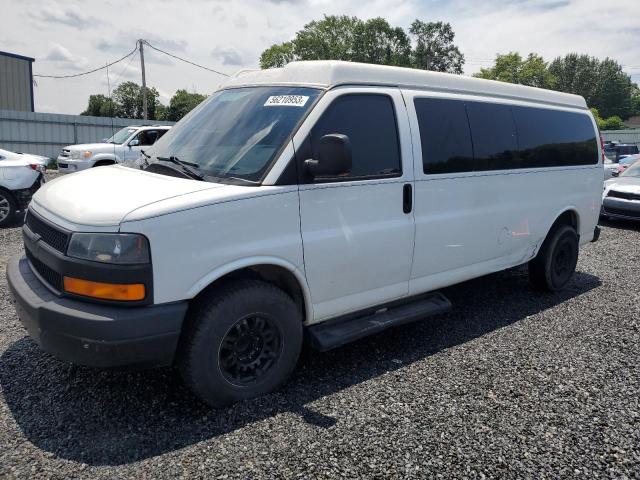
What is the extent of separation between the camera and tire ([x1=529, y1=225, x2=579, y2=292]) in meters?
5.68

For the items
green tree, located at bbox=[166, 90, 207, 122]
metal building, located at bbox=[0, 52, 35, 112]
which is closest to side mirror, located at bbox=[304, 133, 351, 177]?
metal building, located at bbox=[0, 52, 35, 112]

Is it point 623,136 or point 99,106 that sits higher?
point 99,106

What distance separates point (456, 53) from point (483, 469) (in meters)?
77.5

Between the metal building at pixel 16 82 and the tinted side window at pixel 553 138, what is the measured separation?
1405 inches

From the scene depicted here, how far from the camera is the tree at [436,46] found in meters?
72.1

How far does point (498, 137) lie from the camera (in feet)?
15.7

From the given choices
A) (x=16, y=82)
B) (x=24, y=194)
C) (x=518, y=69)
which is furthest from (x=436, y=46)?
(x=24, y=194)

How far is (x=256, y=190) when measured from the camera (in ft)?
10.3

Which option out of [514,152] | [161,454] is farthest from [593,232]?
[161,454]

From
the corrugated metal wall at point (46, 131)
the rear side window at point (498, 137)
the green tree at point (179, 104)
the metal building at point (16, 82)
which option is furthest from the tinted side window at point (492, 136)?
the green tree at point (179, 104)

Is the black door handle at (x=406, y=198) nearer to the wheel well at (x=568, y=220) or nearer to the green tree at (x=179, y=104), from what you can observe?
the wheel well at (x=568, y=220)

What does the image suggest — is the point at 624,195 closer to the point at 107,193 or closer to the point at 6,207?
the point at 107,193

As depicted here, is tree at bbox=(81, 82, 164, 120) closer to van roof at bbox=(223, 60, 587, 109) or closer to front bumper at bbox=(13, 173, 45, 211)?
front bumper at bbox=(13, 173, 45, 211)

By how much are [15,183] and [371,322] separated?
8203 millimetres
